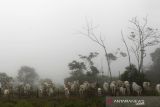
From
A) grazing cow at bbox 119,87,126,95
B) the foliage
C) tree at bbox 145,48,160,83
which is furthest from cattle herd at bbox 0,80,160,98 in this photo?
tree at bbox 145,48,160,83

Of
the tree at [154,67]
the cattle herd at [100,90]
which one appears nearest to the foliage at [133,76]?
the cattle herd at [100,90]

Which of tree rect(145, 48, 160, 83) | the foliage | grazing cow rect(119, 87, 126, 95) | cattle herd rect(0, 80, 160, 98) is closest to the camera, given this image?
grazing cow rect(119, 87, 126, 95)

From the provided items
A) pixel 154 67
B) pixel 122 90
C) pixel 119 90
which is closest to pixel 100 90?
pixel 119 90

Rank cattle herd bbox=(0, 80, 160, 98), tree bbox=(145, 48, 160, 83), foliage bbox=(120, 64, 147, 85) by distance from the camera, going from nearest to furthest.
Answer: cattle herd bbox=(0, 80, 160, 98) → foliage bbox=(120, 64, 147, 85) → tree bbox=(145, 48, 160, 83)

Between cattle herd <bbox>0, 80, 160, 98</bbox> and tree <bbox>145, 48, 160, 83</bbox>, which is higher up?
tree <bbox>145, 48, 160, 83</bbox>

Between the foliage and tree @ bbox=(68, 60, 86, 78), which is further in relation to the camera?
tree @ bbox=(68, 60, 86, 78)

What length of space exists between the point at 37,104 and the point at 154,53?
33724mm

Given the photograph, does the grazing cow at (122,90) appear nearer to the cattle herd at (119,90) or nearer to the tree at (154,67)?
the cattle herd at (119,90)

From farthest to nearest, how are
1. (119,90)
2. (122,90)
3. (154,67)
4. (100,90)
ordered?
1. (154,67)
2. (119,90)
3. (100,90)
4. (122,90)

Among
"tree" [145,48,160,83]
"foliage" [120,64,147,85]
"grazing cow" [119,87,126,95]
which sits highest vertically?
"tree" [145,48,160,83]

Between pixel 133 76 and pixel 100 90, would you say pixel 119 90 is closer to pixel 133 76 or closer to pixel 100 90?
pixel 100 90

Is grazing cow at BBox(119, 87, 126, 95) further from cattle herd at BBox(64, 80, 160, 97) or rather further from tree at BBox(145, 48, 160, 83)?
tree at BBox(145, 48, 160, 83)

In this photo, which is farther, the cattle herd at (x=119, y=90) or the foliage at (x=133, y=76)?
the foliage at (x=133, y=76)

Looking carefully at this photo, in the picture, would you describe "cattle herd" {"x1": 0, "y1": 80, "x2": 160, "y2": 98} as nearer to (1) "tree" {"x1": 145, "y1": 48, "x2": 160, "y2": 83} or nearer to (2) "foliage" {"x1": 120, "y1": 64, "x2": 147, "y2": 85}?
(2) "foliage" {"x1": 120, "y1": 64, "x2": 147, "y2": 85}
